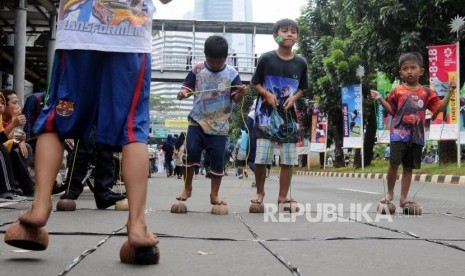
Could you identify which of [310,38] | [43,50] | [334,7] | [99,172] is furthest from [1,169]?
[310,38]

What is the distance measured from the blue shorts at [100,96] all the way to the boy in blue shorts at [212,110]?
2623 millimetres

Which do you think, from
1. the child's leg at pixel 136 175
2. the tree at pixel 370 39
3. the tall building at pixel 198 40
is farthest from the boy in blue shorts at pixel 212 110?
the tall building at pixel 198 40

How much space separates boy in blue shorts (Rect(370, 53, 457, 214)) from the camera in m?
5.45

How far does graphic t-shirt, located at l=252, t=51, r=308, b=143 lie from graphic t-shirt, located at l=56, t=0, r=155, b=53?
2.79 meters

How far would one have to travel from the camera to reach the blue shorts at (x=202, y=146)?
5.48 m

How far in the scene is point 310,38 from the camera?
32.2 meters

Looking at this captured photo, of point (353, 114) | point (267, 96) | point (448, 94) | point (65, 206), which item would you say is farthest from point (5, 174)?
point (353, 114)

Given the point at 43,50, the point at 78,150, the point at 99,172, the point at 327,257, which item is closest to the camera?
the point at 327,257

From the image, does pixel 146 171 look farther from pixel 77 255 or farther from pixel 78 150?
pixel 78 150

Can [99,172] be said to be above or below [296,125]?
below

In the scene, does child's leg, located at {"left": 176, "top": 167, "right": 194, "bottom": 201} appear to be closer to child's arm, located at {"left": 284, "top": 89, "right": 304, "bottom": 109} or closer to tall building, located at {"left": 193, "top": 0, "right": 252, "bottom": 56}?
child's arm, located at {"left": 284, "top": 89, "right": 304, "bottom": 109}

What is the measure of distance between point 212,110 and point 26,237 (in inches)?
122

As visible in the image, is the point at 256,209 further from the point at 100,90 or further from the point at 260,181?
the point at 100,90

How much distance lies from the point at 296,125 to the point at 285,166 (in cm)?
39
